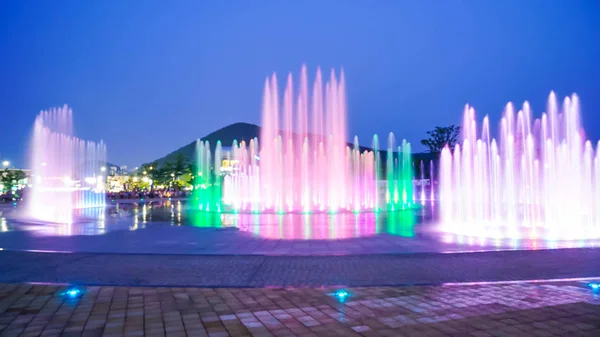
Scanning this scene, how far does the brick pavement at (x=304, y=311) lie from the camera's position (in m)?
4.34

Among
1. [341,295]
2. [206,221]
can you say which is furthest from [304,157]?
[341,295]

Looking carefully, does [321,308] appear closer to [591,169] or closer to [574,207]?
[574,207]

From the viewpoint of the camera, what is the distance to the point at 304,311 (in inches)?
196

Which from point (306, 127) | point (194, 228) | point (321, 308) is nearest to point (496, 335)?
point (321, 308)

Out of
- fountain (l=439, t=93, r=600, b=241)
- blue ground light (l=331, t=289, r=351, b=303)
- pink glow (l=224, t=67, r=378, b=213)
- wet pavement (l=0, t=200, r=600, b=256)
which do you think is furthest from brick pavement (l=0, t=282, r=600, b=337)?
pink glow (l=224, t=67, r=378, b=213)

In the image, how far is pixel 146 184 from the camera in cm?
7769

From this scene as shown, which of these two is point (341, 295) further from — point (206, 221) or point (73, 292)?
point (206, 221)

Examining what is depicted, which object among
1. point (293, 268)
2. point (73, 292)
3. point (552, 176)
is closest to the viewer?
point (73, 292)

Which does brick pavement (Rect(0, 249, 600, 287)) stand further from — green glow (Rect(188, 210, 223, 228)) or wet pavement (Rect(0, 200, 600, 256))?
green glow (Rect(188, 210, 223, 228))

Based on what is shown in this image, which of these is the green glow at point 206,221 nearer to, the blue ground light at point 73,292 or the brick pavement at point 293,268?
the brick pavement at point 293,268

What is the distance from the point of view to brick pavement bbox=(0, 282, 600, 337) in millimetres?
4344

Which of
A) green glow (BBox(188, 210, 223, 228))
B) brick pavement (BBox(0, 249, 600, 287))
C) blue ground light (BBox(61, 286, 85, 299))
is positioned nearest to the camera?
blue ground light (BBox(61, 286, 85, 299))

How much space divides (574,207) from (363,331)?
19992 millimetres

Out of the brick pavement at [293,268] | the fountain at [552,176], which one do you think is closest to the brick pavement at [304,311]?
the brick pavement at [293,268]
